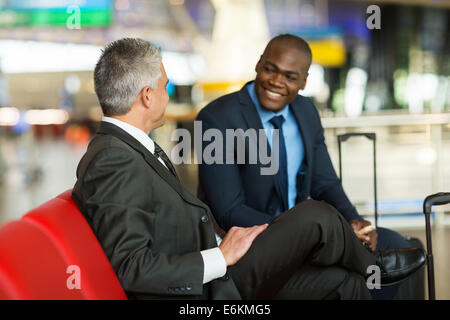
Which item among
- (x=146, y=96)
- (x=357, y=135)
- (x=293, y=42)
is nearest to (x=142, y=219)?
(x=146, y=96)

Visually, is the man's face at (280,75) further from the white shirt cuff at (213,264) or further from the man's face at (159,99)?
the white shirt cuff at (213,264)

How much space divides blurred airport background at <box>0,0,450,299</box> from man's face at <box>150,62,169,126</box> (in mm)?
1038

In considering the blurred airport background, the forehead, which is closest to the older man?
the forehead

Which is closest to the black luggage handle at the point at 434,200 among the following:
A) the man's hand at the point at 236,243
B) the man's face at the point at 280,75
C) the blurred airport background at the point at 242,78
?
the man's hand at the point at 236,243

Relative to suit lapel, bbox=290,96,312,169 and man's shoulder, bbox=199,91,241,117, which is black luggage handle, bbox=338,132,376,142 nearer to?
suit lapel, bbox=290,96,312,169

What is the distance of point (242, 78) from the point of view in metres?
7.81

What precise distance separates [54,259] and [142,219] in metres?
0.23

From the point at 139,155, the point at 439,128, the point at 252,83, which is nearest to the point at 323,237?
the point at 139,155

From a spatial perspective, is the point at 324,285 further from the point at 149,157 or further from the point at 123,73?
the point at 123,73

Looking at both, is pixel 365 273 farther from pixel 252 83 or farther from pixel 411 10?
pixel 411 10

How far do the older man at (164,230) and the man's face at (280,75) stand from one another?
2.24 ft

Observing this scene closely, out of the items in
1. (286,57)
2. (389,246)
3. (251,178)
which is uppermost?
(286,57)

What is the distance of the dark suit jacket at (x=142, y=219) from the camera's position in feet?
4.32
